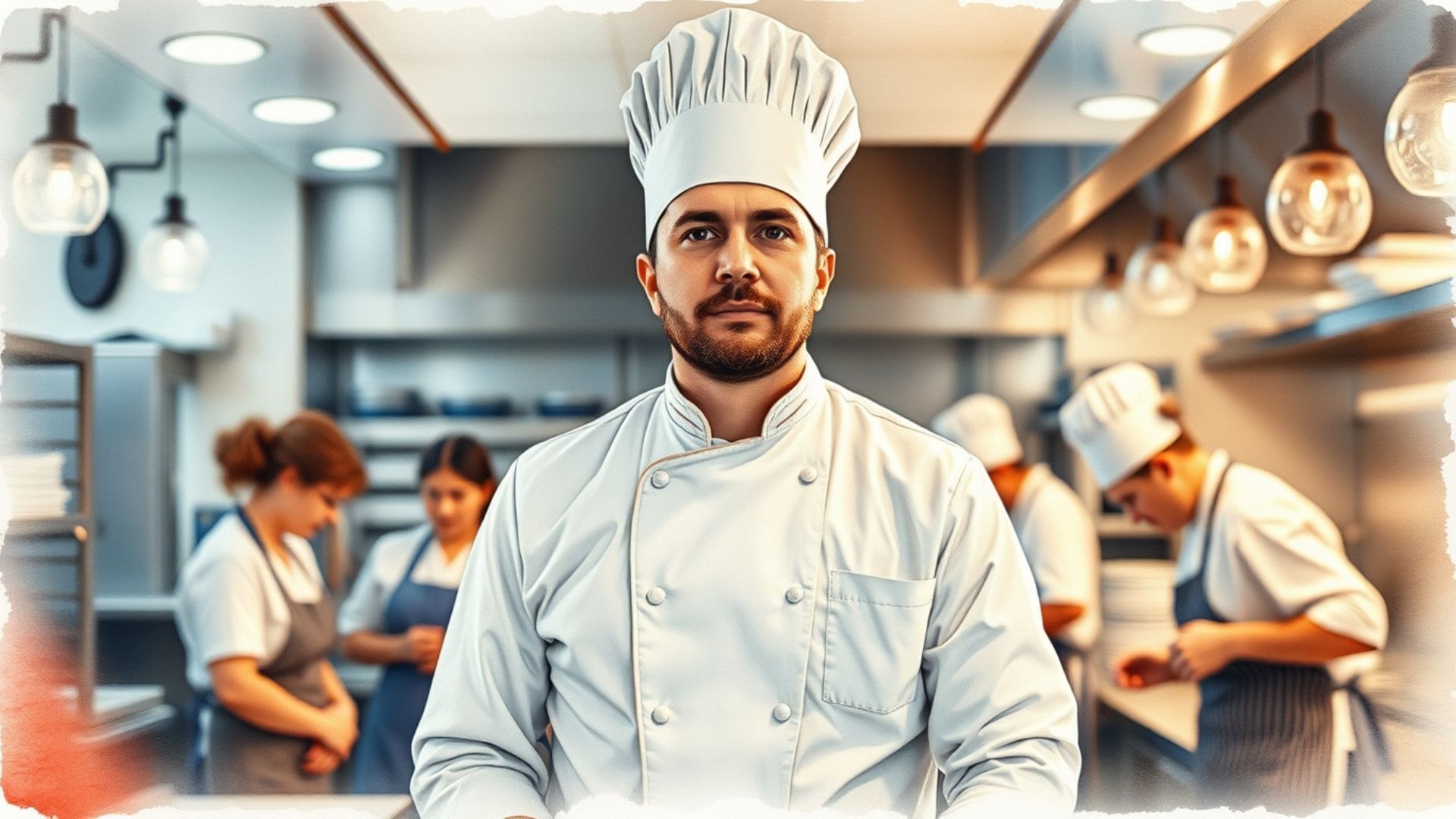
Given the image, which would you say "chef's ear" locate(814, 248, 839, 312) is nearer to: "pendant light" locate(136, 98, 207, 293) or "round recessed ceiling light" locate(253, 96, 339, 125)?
"round recessed ceiling light" locate(253, 96, 339, 125)

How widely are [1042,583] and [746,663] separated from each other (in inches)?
107

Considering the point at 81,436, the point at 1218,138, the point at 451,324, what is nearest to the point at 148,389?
the point at 451,324

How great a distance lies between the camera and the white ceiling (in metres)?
2.33

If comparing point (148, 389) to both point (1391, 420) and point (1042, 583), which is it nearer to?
point (1042, 583)

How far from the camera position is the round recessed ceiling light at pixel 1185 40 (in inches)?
83.1

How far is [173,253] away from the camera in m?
3.22

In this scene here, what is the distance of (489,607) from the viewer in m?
1.32

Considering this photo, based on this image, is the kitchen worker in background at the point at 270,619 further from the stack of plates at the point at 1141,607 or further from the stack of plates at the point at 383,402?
the stack of plates at the point at 1141,607

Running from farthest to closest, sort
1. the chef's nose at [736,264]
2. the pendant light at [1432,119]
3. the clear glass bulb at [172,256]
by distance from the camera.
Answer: the clear glass bulb at [172,256], the pendant light at [1432,119], the chef's nose at [736,264]

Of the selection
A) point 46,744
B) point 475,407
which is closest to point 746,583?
point 46,744

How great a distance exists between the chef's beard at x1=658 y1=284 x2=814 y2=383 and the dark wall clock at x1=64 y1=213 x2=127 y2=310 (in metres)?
3.96

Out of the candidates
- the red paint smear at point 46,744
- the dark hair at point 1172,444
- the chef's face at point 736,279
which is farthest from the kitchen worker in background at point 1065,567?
the chef's face at point 736,279

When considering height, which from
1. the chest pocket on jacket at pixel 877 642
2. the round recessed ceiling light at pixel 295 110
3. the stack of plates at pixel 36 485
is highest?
the round recessed ceiling light at pixel 295 110

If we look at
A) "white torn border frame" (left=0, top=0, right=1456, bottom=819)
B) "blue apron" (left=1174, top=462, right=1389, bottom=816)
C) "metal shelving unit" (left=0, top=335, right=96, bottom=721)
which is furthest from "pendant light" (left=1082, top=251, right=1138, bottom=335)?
"metal shelving unit" (left=0, top=335, right=96, bottom=721)
